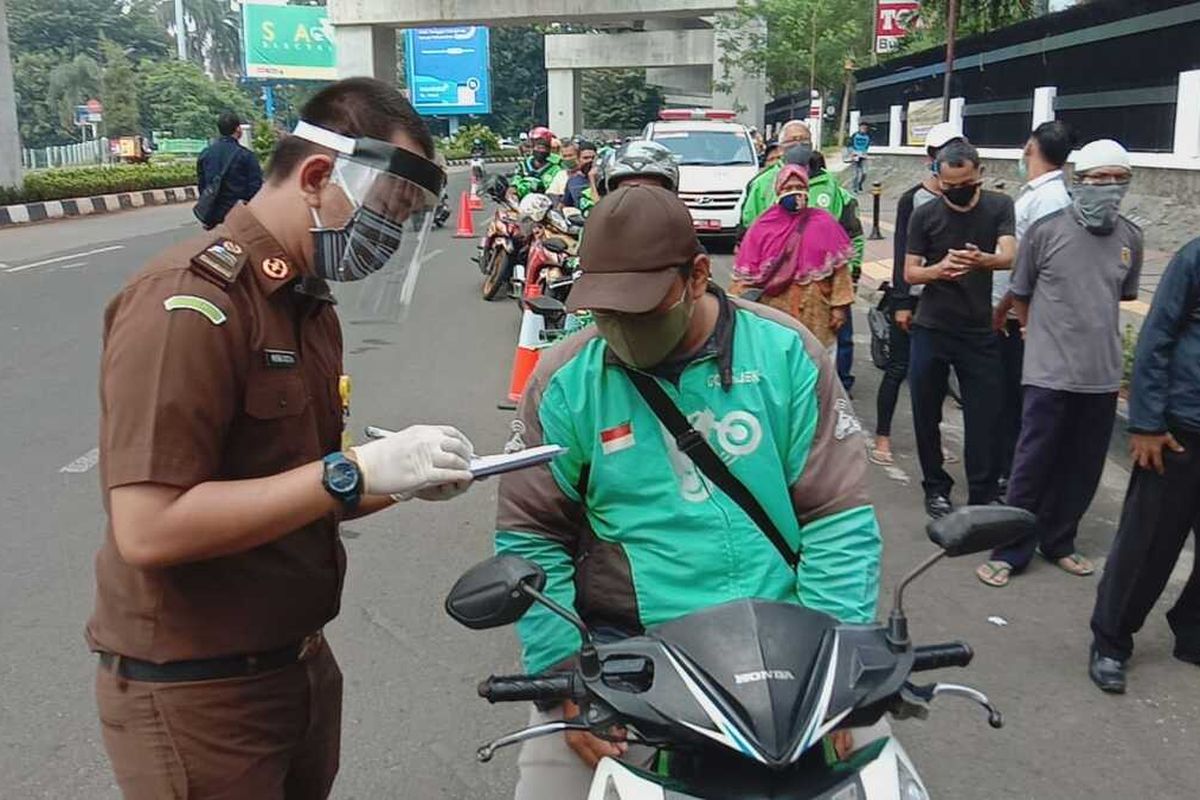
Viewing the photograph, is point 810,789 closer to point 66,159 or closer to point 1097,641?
point 1097,641

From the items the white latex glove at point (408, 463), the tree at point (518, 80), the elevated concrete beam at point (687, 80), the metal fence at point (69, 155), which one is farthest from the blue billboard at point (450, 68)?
the white latex glove at point (408, 463)

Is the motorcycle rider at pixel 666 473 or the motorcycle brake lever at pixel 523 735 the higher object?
the motorcycle rider at pixel 666 473

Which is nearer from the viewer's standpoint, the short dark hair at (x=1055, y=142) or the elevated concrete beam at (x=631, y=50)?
the short dark hair at (x=1055, y=142)

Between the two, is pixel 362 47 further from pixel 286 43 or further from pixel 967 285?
pixel 967 285

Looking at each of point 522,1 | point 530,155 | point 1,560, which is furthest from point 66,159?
point 1,560

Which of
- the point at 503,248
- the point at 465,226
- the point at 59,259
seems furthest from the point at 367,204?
the point at 465,226

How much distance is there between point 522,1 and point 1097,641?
111 ft

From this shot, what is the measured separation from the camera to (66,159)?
6106cm

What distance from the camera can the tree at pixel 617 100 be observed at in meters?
76.8

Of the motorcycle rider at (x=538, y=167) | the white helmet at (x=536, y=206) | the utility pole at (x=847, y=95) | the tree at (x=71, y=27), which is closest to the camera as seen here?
the white helmet at (x=536, y=206)

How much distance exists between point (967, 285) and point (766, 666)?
4346 millimetres

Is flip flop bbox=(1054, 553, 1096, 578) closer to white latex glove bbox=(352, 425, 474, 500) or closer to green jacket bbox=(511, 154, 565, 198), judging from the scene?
white latex glove bbox=(352, 425, 474, 500)

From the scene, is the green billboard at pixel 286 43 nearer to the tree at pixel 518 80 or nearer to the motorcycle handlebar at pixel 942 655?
the tree at pixel 518 80

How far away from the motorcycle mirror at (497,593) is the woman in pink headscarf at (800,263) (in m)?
5.01
